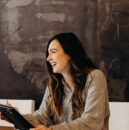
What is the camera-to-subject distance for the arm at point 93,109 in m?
1.79

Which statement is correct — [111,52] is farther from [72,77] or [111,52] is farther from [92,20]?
[72,77]

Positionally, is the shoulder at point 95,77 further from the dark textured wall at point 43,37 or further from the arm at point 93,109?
the dark textured wall at point 43,37

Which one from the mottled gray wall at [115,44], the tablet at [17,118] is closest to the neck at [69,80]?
the tablet at [17,118]

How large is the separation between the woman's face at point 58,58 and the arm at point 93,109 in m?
0.20

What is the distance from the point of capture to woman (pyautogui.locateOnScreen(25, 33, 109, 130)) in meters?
1.85

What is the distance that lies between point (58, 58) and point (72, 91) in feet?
0.79

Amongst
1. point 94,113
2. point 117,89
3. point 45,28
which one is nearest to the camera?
point 94,113

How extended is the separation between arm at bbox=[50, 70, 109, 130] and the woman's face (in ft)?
0.67

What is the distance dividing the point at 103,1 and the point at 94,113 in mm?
1482

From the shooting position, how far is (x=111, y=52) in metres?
2.96

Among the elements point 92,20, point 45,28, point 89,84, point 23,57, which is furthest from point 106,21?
point 89,84

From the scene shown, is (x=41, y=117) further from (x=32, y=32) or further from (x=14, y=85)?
(x=32, y=32)

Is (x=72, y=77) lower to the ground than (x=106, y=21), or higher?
lower

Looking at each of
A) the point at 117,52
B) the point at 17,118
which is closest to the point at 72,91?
the point at 17,118
